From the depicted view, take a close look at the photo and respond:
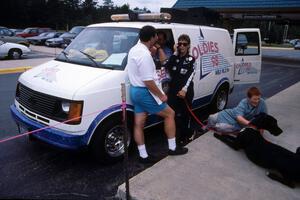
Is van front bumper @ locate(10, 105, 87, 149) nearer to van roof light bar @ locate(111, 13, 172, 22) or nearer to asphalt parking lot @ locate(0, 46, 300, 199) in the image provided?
asphalt parking lot @ locate(0, 46, 300, 199)

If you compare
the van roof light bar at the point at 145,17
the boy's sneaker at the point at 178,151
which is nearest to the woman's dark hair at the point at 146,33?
the van roof light bar at the point at 145,17

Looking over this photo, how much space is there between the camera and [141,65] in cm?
383

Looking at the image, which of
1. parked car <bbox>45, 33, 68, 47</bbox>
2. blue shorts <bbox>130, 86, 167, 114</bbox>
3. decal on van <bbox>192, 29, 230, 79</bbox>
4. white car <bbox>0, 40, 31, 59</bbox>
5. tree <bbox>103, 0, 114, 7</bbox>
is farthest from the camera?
tree <bbox>103, 0, 114, 7</bbox>

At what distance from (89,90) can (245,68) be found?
4795 mm

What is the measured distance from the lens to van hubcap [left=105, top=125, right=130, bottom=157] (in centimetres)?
419

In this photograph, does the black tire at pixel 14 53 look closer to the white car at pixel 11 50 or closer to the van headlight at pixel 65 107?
the white car at pixel 11 50

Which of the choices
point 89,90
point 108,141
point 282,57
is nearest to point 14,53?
point 108,141

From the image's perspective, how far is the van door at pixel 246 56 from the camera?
728 cm

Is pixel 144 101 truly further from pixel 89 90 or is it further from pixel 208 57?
pixel 208 57

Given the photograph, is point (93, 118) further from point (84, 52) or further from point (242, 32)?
point (242, 32)

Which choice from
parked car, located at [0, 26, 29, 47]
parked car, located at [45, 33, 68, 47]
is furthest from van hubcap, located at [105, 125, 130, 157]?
parked car, located at [45, 33, 68, 47]

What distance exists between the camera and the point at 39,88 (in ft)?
13.3

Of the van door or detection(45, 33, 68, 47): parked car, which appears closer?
the van door

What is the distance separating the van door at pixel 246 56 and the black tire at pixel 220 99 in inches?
21.1
